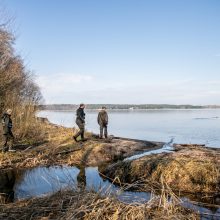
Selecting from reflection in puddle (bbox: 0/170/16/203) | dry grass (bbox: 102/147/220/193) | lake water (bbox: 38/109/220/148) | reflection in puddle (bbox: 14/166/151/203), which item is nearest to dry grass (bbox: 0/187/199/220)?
reflection in puddle (bbox: 14/166/151/203)

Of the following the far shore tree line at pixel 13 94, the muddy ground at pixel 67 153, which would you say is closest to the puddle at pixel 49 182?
the muddy ground at pixel 67 153

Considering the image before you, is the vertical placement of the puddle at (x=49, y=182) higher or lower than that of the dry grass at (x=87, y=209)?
lower

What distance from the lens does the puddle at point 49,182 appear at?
882 centimetres

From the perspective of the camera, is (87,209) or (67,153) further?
(67,153)

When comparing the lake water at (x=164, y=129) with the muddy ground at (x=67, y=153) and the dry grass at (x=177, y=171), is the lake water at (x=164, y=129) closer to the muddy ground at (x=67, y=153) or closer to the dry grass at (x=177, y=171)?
the muddy ground at (x=67, y=153)

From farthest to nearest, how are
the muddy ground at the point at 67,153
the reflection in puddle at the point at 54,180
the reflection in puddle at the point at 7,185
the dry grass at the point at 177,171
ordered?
the muddy ground at the point at 67,153 → the dry grass at the point at 177,171 → the reflection in puddle at the point at 54,180 → the reflection in puddle at the point at 7,185

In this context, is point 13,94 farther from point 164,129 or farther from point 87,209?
point 164,129

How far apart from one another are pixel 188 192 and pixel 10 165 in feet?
24.0

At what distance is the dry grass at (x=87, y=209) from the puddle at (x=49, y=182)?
3.75ft

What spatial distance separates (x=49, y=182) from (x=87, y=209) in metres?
4.56

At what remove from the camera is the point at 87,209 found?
5879 mm

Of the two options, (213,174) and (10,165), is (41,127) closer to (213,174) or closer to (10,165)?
(10,165)

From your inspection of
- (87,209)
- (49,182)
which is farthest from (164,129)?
(87,209)

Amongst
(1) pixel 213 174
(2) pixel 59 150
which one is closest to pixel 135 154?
(2) pixel 59 150
